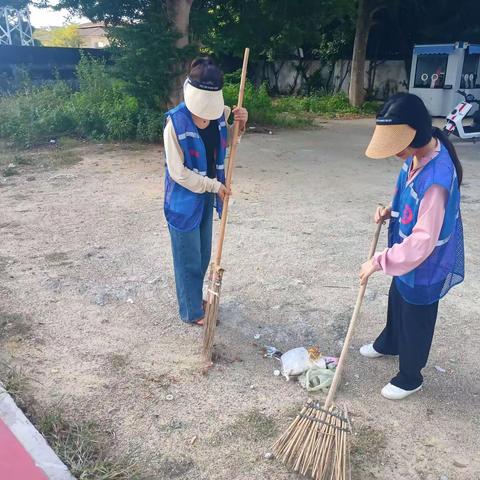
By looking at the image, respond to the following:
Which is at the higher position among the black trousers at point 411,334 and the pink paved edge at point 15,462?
the black trousers at point 411,334

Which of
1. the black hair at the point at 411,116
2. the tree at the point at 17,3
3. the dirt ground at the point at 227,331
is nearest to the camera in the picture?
the black hair at the point at 411,116

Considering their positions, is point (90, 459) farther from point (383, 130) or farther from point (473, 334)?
point (473, 334)

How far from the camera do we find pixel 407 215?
7.48ft

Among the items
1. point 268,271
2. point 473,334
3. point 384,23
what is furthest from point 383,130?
point 384,23

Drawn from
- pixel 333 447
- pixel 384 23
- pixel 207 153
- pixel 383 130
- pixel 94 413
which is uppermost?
pixel 384 23

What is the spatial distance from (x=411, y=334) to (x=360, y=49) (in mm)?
13631

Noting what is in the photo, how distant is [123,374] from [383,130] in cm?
201

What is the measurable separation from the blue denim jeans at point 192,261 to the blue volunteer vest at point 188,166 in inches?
3.5

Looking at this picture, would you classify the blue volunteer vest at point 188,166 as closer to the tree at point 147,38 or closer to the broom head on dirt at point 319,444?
the broom head on dirt at point 319,444

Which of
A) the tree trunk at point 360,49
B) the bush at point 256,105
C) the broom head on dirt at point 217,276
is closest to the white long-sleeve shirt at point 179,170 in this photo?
the broom head on dirt at point 217,276

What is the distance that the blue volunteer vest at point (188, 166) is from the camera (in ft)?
8.88

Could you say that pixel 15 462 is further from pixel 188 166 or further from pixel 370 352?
pixel 370 352

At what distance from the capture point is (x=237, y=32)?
9.62m

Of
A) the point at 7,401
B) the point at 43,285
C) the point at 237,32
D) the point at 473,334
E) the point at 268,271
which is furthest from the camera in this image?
the point at 237,32
